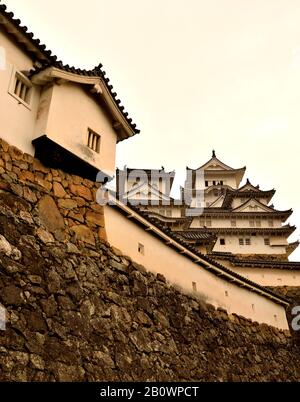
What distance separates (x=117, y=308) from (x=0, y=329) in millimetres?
3066

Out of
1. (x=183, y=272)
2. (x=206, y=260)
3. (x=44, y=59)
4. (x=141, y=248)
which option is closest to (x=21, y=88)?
(x=44, y=59)

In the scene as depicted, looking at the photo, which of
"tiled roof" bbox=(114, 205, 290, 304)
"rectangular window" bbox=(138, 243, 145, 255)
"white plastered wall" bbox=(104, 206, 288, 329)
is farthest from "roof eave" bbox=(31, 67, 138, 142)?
"rectangular window" bbox=(138, 243, 145, 255)

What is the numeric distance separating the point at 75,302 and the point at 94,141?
13.5 feet

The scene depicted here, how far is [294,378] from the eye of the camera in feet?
46.1

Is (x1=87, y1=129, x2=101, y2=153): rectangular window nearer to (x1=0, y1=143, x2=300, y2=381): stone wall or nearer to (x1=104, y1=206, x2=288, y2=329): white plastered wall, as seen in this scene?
(x1=0, y1=143, x2=300, y2=381): stone wall

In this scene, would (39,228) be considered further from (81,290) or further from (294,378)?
(294,378)

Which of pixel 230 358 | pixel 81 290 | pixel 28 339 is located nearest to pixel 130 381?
pixel 81 290

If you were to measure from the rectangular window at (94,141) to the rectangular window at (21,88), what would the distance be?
5.43ft

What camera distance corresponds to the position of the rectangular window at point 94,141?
865 cm

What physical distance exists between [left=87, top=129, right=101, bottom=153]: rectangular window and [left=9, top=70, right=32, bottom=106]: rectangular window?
165 centimetres

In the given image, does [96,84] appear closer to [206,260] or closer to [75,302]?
[75,302]

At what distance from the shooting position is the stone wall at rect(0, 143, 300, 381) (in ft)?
18.7

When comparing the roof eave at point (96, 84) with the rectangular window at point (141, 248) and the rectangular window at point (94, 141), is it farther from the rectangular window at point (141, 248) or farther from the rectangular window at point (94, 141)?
the rectangular window at point (141, 248)
